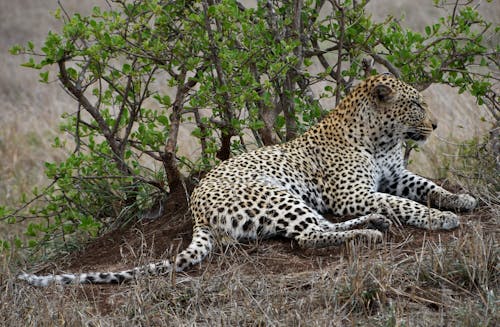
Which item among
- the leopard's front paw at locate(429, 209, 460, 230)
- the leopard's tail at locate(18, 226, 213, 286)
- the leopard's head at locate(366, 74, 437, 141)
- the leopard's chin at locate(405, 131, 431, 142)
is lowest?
the leopard's tail at locate(18, 226, 213, 286)

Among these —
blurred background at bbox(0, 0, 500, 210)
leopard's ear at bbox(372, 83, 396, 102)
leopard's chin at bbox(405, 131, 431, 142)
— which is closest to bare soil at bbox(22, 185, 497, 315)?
leopard's chin at bbox(405, 131, 431, 142)

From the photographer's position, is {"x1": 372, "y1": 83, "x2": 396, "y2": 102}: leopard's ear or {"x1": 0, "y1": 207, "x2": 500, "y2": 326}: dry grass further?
{"x1": 372, "y1": 83, "x2": 396, "y2": 102}: leopard's ear

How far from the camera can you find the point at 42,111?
16156 mm

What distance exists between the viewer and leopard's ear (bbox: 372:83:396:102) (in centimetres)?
809

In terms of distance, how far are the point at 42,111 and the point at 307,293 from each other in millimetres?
11465

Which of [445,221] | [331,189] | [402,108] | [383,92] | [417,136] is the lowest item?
[445,221]

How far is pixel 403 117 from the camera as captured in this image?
8.17 m

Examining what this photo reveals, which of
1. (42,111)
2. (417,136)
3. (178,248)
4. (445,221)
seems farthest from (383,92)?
(42,111)

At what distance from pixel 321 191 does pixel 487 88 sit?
206cm

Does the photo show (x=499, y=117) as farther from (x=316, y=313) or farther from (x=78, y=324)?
(x=78, y=324)

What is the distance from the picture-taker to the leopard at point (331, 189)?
267 inches

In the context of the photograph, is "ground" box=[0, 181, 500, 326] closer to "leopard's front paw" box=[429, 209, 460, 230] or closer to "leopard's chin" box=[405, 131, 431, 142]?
"leopard's front paw" box=[429, 209, 460, 230]

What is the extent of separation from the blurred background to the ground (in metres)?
2.44

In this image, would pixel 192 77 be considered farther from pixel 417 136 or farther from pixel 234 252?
pixel 417 136
